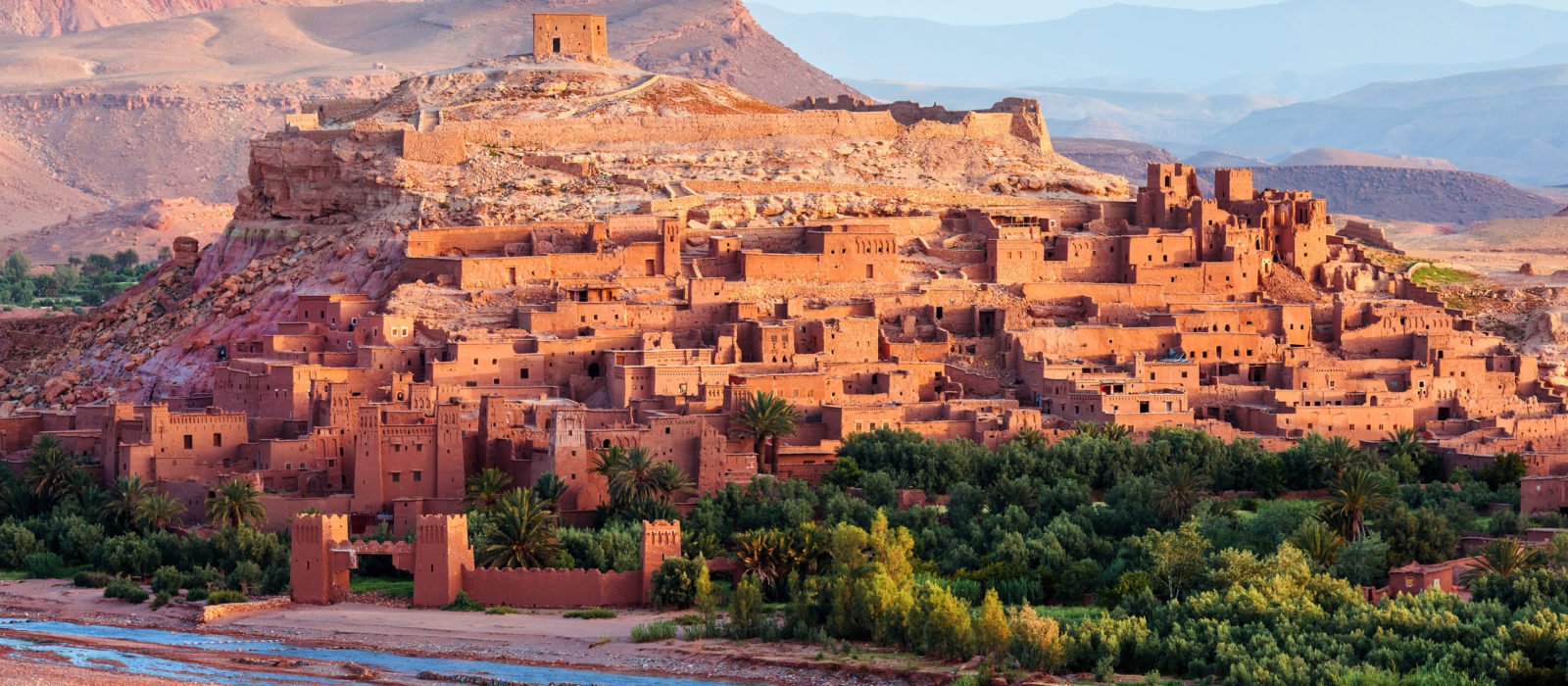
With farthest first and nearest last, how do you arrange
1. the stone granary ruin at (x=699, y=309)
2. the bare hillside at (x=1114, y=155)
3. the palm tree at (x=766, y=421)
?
the bare hillside at (x=1114, y=155), the palm tree at (x=766, y=421), the stone granary ruin at (x=699, y=309)

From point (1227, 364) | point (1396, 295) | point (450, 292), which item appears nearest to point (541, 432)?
point (450, 292)

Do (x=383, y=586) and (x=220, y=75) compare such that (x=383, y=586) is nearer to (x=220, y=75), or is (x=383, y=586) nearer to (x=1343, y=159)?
(x=220, y=75)

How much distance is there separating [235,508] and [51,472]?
4357 mm

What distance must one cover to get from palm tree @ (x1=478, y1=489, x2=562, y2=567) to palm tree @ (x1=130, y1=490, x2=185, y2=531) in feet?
17.8

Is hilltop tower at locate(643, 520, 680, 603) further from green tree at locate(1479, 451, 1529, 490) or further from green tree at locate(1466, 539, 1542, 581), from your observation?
green tree at locate(1479, 451, 1529, 490)

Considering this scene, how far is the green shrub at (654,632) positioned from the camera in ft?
125

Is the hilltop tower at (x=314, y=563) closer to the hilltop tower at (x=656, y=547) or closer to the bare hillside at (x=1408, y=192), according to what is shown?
the hilltop tower at (x=656, y=547)

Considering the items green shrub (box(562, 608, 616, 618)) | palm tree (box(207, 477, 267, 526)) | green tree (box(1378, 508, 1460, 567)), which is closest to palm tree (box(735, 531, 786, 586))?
green shrub (box(562, 608, 616, 618))

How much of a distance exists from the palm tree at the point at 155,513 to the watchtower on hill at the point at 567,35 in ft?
66.2

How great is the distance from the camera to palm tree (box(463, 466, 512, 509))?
42.7m

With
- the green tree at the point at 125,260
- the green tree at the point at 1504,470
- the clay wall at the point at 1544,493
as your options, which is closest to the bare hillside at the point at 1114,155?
the green tree at the point at 125,260

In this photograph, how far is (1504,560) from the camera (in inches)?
1501

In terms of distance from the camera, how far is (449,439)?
1719 inches

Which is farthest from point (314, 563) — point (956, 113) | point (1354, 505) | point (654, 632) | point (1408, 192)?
point (1408, 192)
